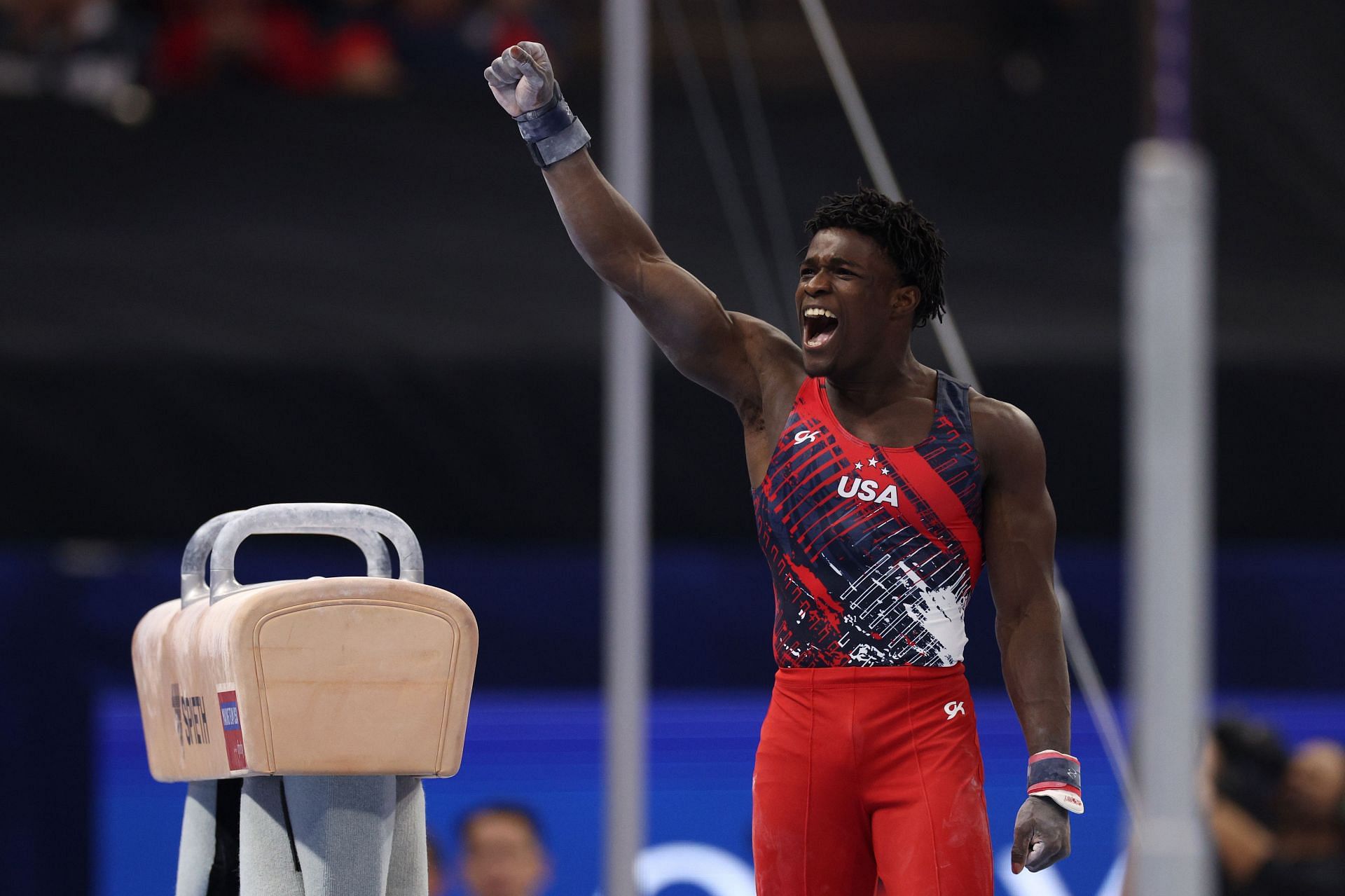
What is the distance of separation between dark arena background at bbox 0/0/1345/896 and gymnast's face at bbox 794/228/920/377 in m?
2.08

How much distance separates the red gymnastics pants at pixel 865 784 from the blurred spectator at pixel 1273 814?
2.31 m

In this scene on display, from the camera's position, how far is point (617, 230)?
2.72 m

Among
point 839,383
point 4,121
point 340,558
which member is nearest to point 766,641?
point 340,558

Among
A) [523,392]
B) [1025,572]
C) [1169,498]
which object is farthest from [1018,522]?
[523,392]

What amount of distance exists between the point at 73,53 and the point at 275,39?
2.49 feet

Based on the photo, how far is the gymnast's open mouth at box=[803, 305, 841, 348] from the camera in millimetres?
2701

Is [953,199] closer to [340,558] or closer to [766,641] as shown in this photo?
[766,641]

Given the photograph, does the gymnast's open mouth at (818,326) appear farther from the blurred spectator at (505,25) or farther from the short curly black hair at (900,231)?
the blurred spectator at (505,25)

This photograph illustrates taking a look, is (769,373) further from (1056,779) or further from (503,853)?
(503,853)

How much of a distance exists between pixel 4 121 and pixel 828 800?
155 inches

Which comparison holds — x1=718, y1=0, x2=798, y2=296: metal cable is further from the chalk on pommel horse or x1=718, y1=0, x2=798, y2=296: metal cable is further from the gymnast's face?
the chalk on pommel horse

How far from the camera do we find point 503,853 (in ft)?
15.4

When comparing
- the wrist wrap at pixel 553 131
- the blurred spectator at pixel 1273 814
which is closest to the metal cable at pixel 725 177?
the blurred spectator at pixel 1273 814

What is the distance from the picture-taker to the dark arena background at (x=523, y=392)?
16.1 ft
